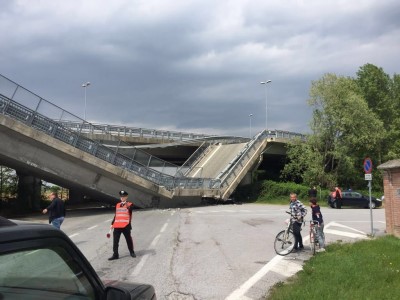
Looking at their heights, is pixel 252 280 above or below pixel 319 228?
below

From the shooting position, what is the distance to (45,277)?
249cm

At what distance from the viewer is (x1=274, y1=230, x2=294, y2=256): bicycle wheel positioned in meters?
11.7

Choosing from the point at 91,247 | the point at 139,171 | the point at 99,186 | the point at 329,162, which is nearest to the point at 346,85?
the point at 329,162

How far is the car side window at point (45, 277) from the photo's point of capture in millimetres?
2242

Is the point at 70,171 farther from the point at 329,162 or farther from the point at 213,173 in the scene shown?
the point at 329,162

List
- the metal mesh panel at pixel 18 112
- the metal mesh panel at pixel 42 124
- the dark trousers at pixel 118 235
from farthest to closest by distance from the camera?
the metal mesh panel at pixel 42 124 < the metal mesh panel at pixel 18 112 < the dark trousers at pixel 118 235

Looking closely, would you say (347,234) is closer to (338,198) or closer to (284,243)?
(284,243)

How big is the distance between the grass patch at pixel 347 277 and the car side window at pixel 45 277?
4926 mm

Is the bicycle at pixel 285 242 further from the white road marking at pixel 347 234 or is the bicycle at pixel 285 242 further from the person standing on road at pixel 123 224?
the white road marking at pixel 347 234

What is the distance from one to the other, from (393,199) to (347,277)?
7.71 meters

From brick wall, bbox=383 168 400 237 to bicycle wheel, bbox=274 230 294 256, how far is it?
4.54 m

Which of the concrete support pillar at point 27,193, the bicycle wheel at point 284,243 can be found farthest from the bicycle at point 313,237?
the concrete support pillar at point 27,193

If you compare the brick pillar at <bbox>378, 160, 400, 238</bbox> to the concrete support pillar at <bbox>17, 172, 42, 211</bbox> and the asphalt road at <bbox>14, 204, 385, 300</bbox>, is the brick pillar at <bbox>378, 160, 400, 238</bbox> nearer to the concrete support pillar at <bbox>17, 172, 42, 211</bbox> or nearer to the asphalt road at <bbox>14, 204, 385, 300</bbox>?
the asphalt road at <bbox>14, 204, 385, 300</bbox>

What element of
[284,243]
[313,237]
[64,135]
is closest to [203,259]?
[284,243]
